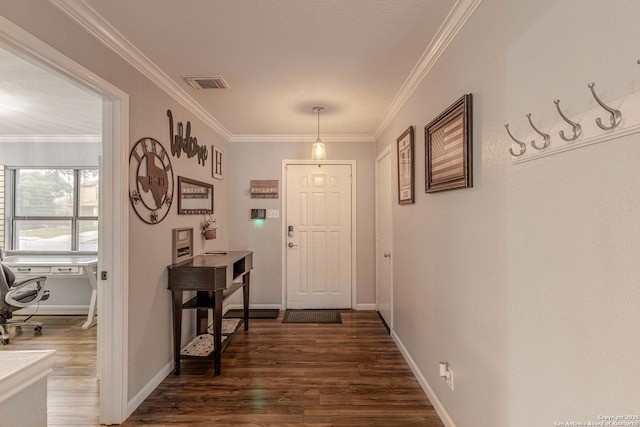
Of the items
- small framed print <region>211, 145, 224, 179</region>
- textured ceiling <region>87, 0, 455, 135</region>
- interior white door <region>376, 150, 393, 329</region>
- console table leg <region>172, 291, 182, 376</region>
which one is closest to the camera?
textured ceiling <region>87, 0, 455, 135</region>

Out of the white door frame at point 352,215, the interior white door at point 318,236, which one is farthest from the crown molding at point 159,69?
the interior white door at point 318,236

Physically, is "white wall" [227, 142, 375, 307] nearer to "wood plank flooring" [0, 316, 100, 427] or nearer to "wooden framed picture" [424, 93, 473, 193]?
"wood plank flooring" [0, 316, 100, 427]

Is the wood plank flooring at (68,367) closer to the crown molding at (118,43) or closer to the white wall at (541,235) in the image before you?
the crown molding at (118,43)

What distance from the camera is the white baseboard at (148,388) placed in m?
2.07

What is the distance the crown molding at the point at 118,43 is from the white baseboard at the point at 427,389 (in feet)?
9.86

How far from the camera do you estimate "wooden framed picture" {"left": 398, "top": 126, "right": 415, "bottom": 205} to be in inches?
100

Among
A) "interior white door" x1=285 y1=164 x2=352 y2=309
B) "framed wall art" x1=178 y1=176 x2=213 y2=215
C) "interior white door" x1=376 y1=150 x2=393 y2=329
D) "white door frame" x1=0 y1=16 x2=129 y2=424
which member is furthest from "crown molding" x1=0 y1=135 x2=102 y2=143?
"interior white door" x1=376 y1=150 x2=393 y2=329

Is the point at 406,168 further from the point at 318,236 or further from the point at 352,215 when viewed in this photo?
the point at 318,236

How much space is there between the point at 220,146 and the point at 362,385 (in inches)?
→ 121

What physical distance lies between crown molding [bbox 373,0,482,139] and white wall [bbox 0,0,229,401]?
198 centimetres

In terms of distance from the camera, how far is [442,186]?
6.22 feet

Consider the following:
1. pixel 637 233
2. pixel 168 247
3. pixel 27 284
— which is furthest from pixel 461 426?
pixel 27 284

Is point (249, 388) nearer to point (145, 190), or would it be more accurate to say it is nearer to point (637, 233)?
point (145, 190)

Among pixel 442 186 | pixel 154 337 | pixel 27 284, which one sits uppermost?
pixel 442 186
